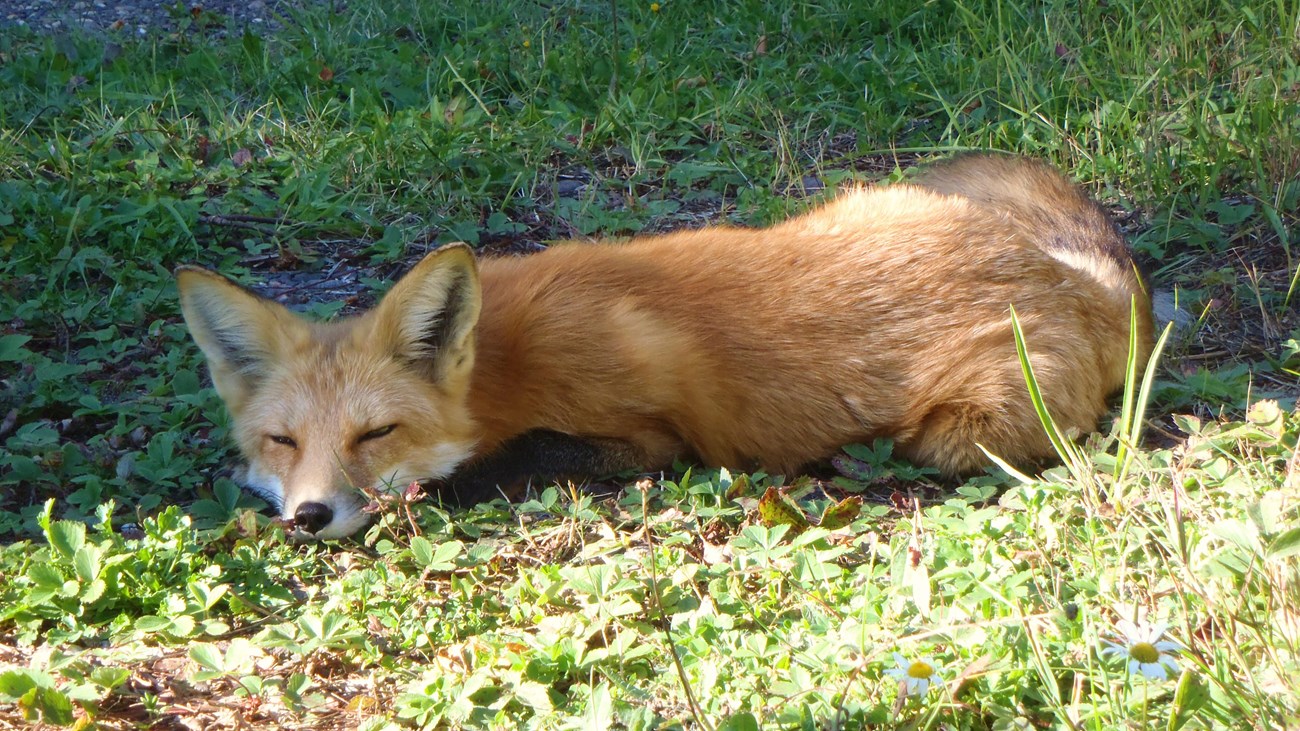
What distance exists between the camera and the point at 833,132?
6.34m

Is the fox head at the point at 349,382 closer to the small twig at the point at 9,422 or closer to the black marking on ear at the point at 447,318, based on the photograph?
the black marking on ear at the point at 447,318

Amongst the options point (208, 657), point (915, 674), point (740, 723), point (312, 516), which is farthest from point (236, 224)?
point (915, 674)

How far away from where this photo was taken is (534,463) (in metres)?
3.73

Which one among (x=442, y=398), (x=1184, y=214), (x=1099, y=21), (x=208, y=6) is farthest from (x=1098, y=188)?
(x=208, y=6)

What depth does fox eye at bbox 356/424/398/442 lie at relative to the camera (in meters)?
3.45

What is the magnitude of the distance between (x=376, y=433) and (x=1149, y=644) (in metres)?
2.27

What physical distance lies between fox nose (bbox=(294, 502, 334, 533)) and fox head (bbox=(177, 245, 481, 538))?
0.20ft

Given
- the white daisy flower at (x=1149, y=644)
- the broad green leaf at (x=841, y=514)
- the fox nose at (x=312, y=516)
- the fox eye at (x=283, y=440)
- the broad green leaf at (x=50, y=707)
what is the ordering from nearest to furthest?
the white daisy flower at (x=1149, y=644)
the broad green leaf at (x=50, y=707)
the fox nose at (x=312, y=516)
the broad green leaf at (x=841, y=514)
the fox eye at (x=283, y=440)

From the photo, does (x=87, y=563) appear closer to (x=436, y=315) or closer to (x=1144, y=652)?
(x=436, y=315)

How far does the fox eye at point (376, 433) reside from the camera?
3449mm

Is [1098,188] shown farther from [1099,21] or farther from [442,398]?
[442,398]

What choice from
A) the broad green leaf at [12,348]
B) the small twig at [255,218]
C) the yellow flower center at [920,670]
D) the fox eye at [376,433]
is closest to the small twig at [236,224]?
the small twig at [255,218]

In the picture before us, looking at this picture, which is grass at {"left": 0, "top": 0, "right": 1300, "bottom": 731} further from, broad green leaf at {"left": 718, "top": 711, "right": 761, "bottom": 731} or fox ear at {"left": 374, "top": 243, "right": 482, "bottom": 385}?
fox ear at {"left": 374, "top": 243, "right": 482, "bottom": 385}

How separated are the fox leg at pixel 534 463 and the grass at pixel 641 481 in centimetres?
13
